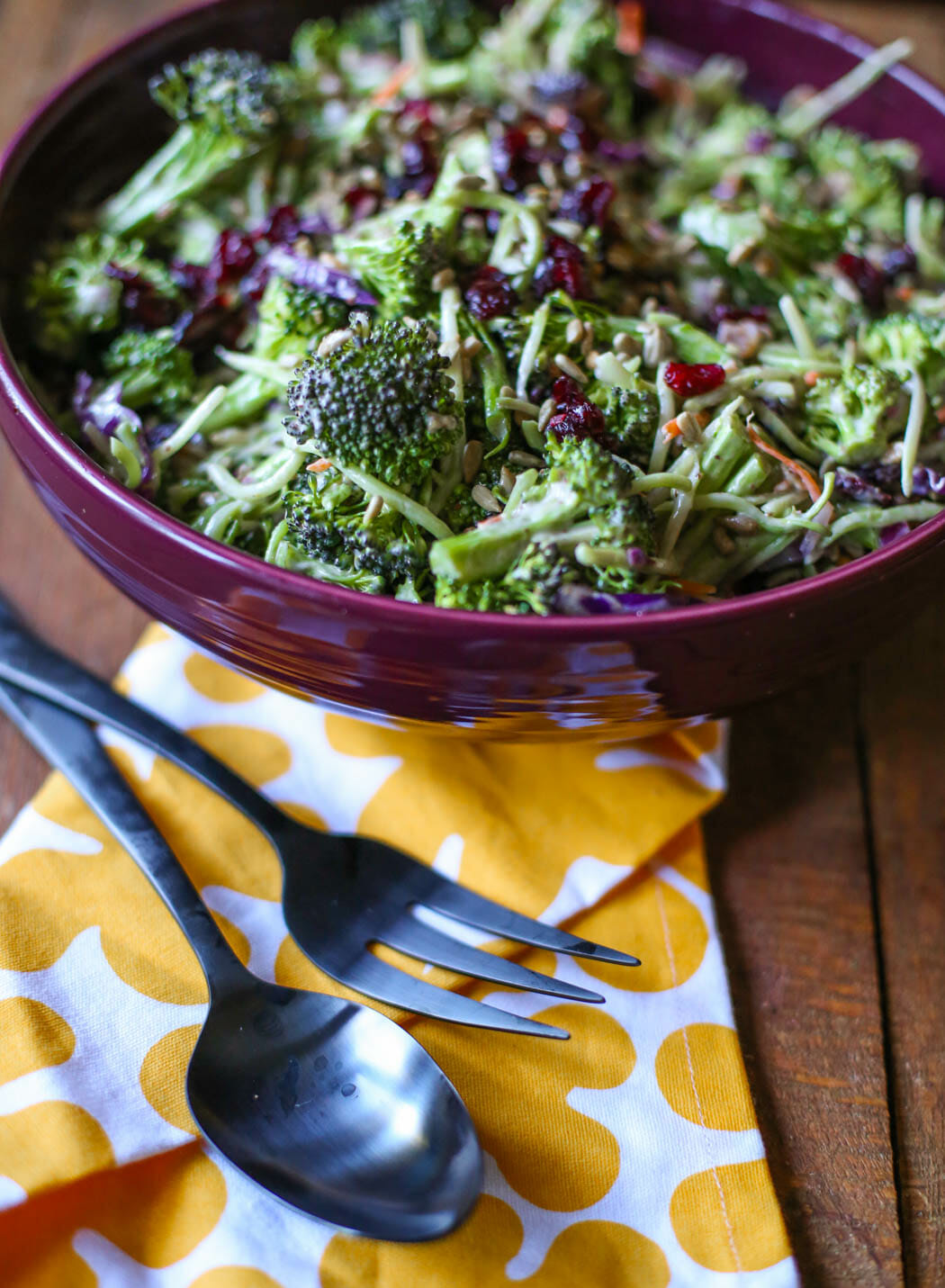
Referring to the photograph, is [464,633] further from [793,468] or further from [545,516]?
[793,468]

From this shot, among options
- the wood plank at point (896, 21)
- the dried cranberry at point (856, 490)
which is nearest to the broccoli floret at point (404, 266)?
the dried cranberry at point (856, 490)

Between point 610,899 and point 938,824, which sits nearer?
point 610,899

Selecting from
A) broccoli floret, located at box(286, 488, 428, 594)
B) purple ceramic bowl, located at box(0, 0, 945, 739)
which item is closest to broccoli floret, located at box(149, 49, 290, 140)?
purple ceramic bowl, located at box(0, 0, 945, 739)

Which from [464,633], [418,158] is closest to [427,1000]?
[464,633]

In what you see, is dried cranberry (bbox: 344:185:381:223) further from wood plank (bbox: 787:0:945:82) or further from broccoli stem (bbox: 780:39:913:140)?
wood plank (bbox: 787:0:945:82)

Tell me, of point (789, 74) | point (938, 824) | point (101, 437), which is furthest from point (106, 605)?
point (789, 74)

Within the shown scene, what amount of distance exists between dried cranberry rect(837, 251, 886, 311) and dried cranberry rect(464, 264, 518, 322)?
81cm

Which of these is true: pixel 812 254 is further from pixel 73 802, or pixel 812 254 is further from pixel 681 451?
pixel 73 802

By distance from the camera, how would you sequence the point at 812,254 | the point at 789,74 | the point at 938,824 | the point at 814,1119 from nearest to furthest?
the point at 814,1119 < the point at 938,824 < the point at 812,254 < the point at 789,74

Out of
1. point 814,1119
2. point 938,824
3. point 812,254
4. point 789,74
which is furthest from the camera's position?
point 789,74

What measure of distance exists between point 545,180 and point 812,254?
626 millimetres

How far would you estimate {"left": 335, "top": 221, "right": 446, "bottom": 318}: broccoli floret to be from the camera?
2.05 m

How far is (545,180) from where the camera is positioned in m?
2.33

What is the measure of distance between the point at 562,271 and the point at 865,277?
29.4 inches
